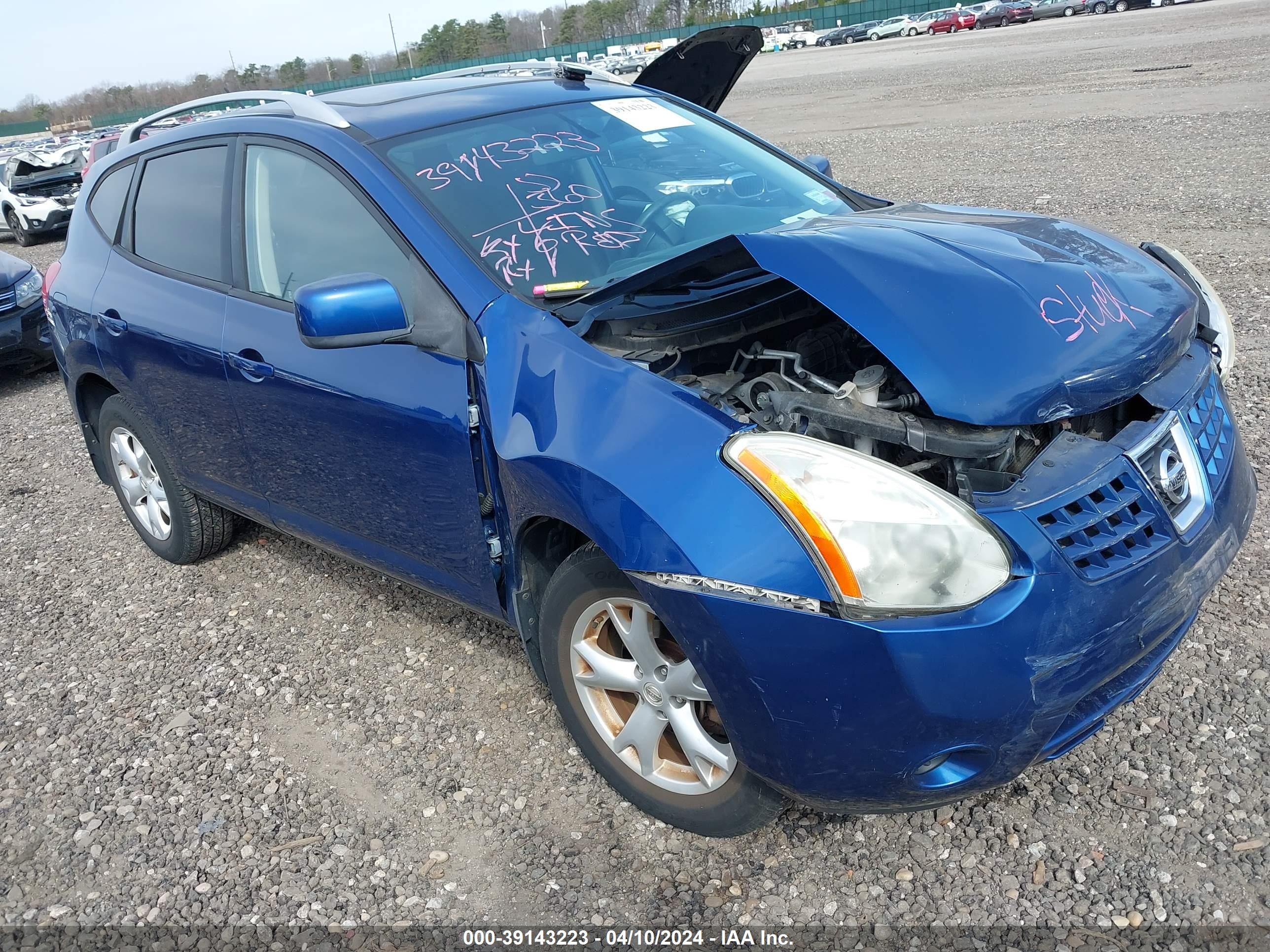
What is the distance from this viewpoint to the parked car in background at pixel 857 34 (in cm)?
5728

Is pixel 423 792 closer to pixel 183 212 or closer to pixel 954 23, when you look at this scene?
pixel 183 212

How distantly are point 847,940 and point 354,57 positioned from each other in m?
141

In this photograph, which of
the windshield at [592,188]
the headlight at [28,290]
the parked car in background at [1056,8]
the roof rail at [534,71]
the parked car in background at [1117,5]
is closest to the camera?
the windshield at [592,188]

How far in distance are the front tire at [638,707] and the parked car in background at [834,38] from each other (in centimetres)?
6206

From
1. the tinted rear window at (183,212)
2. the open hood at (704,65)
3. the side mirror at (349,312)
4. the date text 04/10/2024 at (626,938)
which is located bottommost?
the date text 04/10/2024 at (626,938)

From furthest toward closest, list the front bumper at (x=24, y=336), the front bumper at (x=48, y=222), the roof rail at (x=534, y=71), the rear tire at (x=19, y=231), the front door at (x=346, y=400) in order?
1. the rear tire at (x=19, y=231)
2. the front bumper at (x=48, y=222)
3. the front bumper at (x=24, y=336)
4. the roof rail at (x=534, y=71)
5. the front door at (x=346, y=400)

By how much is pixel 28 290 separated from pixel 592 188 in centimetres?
708

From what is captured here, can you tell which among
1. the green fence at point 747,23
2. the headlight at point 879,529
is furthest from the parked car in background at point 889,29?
the headlight at point 879,529

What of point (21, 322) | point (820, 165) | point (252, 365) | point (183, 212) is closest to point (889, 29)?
point (21, 322)

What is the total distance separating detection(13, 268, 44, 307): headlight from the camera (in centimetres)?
816

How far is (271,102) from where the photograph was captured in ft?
12.1

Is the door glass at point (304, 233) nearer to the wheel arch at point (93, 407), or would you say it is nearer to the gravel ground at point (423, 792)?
the gravel ground at point (423, 792)

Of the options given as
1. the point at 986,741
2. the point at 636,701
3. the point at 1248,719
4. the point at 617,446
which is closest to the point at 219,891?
the point at 636,701

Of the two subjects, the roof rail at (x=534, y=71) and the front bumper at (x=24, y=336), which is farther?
the front bumper at (x=24, y=336)
